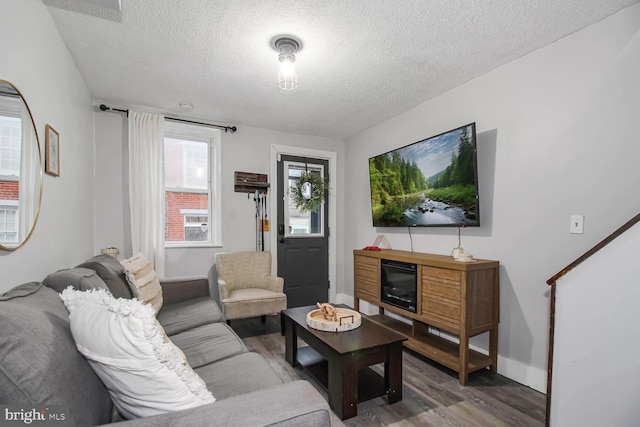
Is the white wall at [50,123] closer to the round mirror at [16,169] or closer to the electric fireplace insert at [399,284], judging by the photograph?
the round mirror at [16,169]

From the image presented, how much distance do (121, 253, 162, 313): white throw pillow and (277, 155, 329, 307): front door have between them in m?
1.91

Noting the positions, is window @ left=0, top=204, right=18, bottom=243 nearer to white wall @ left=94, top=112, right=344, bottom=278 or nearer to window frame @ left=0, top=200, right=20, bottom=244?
window frame @ left=0, top=200, right=20, bottom=244

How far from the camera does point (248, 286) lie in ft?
12.4

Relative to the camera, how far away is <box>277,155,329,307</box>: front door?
434 centimetres

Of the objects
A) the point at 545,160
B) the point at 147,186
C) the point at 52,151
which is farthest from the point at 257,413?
the point at 147,186

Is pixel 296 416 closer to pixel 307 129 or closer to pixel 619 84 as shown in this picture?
pixel 619 84

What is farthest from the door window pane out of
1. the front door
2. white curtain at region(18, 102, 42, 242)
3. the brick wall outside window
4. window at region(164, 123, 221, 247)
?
white curtain at region(18, 102, 42, 242)

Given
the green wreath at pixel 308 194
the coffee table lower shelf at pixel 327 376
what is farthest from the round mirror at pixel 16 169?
the green wreath at pixel 308 194

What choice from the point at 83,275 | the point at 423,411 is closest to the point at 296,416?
the point at 83,275

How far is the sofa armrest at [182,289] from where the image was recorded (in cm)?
289

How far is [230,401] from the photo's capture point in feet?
3.02

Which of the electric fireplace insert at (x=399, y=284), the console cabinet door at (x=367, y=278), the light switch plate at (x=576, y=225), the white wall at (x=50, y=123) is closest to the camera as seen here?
the white wall at (x=50, y=123)

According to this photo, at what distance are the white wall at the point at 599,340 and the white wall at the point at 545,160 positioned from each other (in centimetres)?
57

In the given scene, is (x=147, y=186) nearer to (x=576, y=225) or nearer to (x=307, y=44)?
(x=307, y=44)
